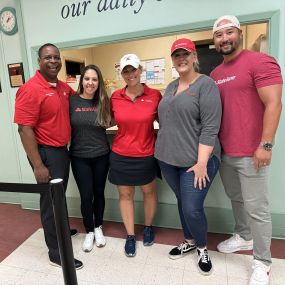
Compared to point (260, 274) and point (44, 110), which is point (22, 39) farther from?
point (260, 274)

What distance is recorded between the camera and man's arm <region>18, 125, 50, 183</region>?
1627 millimetres

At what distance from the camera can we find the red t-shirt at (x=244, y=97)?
140cm

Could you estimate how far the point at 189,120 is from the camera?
1.51 metres

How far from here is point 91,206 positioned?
2.06m

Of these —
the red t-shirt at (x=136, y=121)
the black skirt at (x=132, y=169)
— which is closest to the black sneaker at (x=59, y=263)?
the black skirt at (x=132, y=169)

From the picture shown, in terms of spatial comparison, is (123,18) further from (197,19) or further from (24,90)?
(24,90)

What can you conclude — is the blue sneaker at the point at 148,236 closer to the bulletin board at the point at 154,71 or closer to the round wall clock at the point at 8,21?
the round wall clock at the point at 8,21

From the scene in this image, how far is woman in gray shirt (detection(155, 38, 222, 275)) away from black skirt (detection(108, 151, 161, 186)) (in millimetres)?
162

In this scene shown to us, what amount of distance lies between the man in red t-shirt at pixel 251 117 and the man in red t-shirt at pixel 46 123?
102 centimetres

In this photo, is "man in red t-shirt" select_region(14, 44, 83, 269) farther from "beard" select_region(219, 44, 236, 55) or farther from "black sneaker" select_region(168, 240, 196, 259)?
"beard" select_region(219, 44, 236, 55)

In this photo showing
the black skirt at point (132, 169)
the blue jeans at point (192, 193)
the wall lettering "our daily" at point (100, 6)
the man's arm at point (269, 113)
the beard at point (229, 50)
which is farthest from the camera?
the wall lettering "our daily" at point (100, 6)

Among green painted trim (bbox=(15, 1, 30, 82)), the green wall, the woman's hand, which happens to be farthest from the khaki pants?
green painted trim (bbox=(15, 1, 30, 82))

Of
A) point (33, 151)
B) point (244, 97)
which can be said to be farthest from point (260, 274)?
point (33, 151)

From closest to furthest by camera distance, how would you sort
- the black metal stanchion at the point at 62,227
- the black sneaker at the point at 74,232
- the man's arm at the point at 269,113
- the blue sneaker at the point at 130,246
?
the black metal stanchion at the point at 62,227 < the man's arm at the point at 269,113 < the blue sneaker at the point at 130,246 < the black sneaker at the point at 74,232
